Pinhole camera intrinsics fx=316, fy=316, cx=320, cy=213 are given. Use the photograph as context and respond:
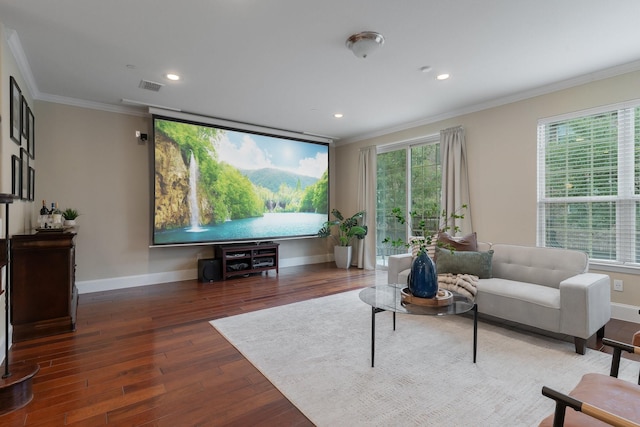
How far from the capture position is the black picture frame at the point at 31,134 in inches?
143

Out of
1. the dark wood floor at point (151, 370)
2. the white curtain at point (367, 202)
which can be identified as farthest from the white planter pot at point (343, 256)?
the dark wood floor at point (151, 370)

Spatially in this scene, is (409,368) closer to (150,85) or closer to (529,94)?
(529,94)

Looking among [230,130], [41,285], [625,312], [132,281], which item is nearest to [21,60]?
[41,285]

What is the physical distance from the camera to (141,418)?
179 cm

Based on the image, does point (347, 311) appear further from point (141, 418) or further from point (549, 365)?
point (141, 418)

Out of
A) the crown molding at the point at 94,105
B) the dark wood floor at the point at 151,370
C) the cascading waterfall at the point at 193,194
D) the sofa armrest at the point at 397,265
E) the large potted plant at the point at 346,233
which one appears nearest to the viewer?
the dark wood floor at the point at 151,370

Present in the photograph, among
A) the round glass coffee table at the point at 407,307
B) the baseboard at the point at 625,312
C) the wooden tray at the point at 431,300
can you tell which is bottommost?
the baseboard at the point at 625,312

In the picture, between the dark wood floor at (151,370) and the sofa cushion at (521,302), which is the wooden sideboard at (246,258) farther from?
the sofa cushion at (521,302)

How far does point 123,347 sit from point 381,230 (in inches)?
187

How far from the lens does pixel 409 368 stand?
2.33 meters

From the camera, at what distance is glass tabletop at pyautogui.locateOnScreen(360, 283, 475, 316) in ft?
7.56

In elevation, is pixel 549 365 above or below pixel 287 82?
below

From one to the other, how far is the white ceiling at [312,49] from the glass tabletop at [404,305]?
2.26 meters

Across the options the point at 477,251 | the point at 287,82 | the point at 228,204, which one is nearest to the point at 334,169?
the point at 228,204
